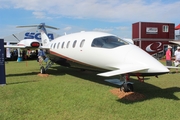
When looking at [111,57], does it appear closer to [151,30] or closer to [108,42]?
[108,42]

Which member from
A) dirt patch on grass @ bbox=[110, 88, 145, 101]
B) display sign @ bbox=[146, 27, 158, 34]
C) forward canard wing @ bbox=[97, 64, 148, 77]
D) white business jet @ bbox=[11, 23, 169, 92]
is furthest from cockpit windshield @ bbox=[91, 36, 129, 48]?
display sign @ bbox=[146, 27, 158, 34]

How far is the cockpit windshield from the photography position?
24.4ft

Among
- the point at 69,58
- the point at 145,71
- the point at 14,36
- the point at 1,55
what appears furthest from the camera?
the point at 14,36

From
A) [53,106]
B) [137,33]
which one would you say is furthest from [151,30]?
[53,106]

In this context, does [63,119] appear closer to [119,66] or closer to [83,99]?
[83,99]

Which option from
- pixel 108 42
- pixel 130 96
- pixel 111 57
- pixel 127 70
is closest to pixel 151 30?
pixel 108 42

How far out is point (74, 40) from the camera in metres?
9.85

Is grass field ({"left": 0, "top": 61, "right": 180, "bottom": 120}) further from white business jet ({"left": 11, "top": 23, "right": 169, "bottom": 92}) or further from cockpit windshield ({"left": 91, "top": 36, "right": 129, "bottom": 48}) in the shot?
cockpit windshield ({"left": 91, "top": 36, "right": 129, "bottom": 48})

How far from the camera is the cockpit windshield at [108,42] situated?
24.4ft

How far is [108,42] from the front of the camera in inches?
301

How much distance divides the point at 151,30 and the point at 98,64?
2684 centimetres

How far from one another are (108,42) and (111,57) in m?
0.82

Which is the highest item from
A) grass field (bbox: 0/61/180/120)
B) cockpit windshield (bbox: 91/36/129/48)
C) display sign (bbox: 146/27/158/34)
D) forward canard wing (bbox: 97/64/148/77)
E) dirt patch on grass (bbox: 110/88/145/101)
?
display sign (bbox: 146/27/158/34)

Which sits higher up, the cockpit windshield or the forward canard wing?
the cockpit windshield
